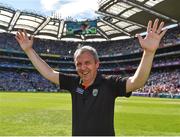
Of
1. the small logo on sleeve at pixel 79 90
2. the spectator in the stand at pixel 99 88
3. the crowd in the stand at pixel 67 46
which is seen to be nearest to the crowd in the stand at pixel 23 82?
the crowd in the stand at pixel 67 46

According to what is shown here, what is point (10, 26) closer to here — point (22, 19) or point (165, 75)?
point (22, 19)

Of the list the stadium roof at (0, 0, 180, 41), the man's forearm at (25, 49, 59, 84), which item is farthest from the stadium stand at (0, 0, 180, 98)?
the man's forearm at (25, 49, 59, 84)

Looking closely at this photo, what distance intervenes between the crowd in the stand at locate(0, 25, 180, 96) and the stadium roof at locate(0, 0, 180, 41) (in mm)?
6651

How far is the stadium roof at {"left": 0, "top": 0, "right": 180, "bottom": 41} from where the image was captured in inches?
2581

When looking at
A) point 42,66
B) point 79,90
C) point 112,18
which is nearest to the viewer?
point 79,90

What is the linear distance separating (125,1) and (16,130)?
160ft

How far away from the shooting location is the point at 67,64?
120m

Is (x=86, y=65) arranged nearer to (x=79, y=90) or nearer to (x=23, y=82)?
(x=79, y=90)

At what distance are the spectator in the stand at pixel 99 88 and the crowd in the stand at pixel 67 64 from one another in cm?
6548

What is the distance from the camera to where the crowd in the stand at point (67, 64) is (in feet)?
277

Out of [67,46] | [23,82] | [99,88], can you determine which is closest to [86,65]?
[99,88]

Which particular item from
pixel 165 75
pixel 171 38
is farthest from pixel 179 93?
pixel 171 38

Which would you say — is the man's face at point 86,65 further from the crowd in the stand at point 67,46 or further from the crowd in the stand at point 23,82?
the crowd in the stand at point 67,46

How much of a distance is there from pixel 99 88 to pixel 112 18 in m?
79.1
